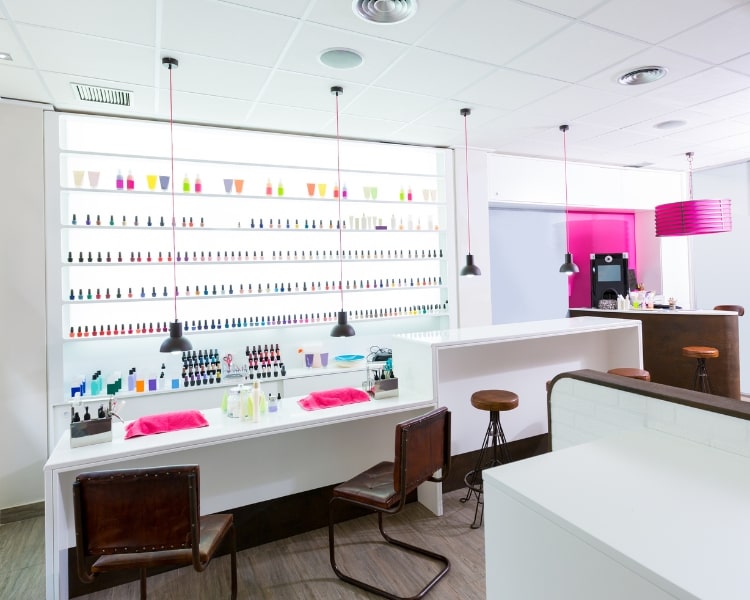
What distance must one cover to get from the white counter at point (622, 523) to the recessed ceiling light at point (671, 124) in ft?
13.4

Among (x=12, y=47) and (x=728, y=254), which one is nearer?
(x=12, y=47)

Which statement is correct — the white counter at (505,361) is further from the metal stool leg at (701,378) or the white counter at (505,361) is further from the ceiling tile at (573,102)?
the ceiling tile at (573,102)

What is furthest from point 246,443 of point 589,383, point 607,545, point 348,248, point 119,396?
point 348,248

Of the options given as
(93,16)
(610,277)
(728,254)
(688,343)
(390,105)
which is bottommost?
(688,343)

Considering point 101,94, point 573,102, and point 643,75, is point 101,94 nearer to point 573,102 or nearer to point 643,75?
point 573,102

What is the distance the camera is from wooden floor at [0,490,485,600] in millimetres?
2357

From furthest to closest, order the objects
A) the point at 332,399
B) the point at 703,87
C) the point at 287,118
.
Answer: the point at 287,118, the point at 703,87, the point at 332,399

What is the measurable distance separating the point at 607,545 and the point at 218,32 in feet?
9.42

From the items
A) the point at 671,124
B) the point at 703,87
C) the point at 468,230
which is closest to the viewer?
the point at 703,87

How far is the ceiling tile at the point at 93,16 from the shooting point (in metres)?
2.25

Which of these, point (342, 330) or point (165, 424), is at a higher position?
point (342, 330)

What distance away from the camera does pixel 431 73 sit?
315cm

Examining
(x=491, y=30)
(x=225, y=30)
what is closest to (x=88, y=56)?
(x=225, y=30)

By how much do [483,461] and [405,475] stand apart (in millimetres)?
1564
